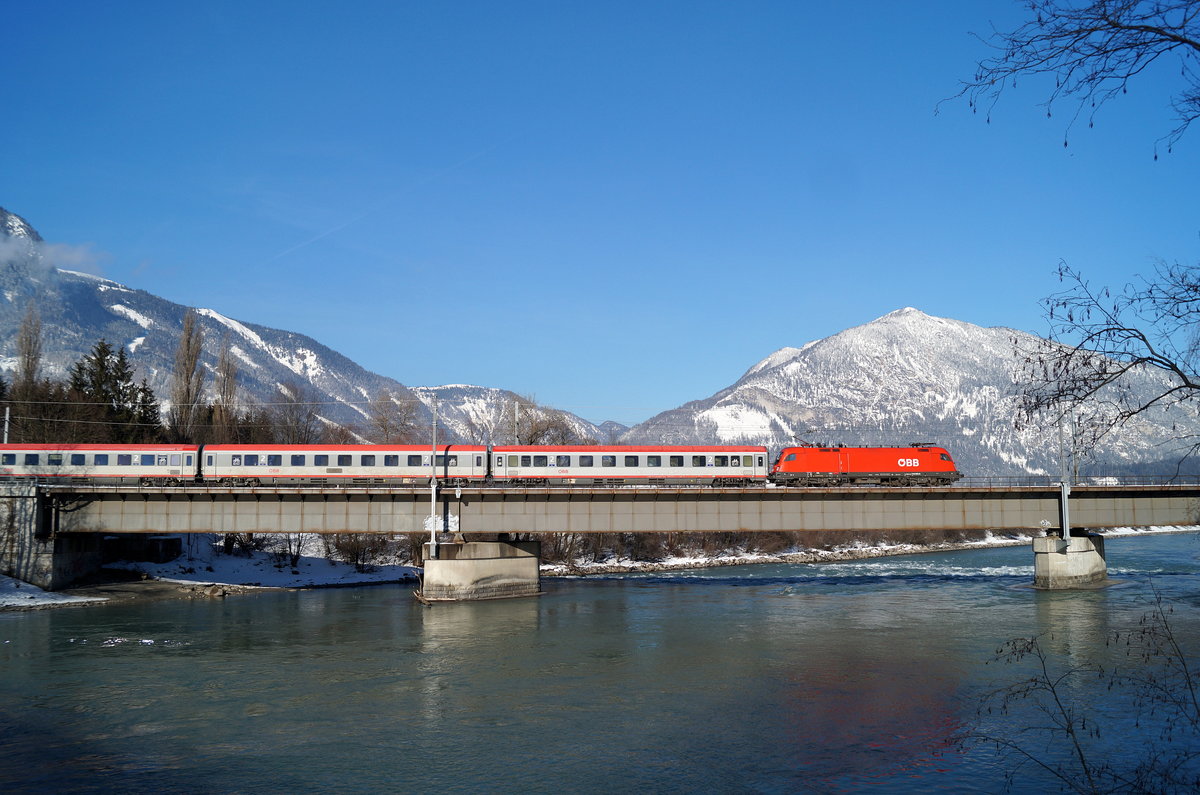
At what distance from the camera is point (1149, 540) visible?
111125 mm

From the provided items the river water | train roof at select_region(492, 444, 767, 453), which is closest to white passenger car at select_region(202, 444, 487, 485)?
train roof at select_region(492, 444, 767, 453)

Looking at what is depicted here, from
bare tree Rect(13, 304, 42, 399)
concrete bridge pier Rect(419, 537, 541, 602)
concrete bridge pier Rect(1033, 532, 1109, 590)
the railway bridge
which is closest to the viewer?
concrete bridge pier Rect(419, 537, 541, 602)

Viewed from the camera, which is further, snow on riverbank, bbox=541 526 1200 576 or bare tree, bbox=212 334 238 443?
bare tree, bbox=212 334 238 443

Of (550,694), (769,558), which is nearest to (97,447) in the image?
(550,694)

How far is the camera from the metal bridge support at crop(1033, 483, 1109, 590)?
59.1m

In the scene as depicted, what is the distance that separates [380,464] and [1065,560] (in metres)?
46.8

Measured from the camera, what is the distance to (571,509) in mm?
59562

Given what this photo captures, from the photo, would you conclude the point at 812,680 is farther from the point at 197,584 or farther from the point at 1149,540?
the point at 1149,540

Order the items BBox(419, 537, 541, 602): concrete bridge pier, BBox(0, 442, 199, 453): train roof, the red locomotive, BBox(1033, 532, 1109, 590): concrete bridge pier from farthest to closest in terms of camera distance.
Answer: the red locomotive
BBox(0, 442, 199, 453): train roof
BBox(1033, 532, 1109, 590): concrete bridge pier
BBox(419, 537, 541, 602): concrete bridge pier

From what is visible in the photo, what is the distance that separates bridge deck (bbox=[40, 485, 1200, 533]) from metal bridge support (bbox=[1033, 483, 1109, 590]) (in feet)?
3.86

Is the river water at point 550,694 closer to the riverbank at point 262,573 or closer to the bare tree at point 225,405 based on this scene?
the riverbank at point 262,573

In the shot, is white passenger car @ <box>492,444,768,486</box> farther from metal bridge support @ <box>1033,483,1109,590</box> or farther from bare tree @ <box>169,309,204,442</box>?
bare tree @ <box>169,309,204,442</box>

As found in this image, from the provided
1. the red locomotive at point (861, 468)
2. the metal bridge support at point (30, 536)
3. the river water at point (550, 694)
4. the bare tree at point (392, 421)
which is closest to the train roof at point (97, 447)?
the metal bridge support at point (30, 536)

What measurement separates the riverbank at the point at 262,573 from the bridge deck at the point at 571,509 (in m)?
5.18
